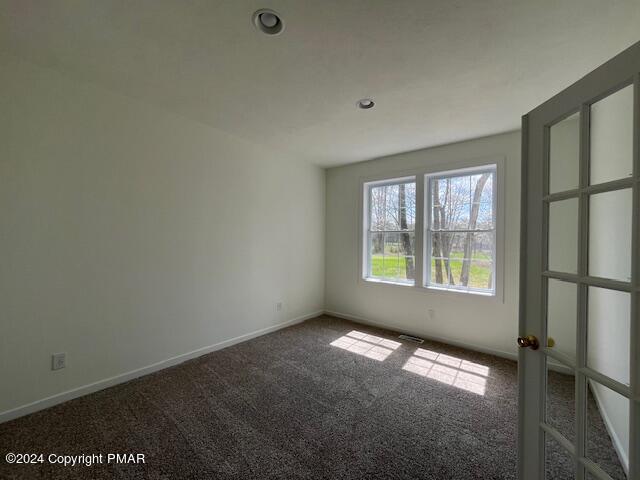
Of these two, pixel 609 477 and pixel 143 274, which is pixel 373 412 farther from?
pixel 143 274

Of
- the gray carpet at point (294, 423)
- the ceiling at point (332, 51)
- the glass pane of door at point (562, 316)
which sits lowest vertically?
the gray carpet at point (294, 423)

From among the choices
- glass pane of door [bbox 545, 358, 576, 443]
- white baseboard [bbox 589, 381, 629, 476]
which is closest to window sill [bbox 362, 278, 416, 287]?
white baseboard [bbox 589, 381, 629, 476]

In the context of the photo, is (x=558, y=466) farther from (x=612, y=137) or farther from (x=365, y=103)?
(x=365, y=103)

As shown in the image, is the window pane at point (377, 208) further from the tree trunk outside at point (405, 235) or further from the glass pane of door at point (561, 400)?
the glass pane of door at point (561, 400)

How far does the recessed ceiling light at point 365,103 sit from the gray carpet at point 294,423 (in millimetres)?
2365

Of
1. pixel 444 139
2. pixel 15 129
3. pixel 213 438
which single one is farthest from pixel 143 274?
pixel 444 139

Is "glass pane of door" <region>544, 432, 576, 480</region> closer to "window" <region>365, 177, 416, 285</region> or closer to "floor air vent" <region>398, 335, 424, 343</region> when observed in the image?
"floor air vent" <region>398, 335, 424, 343</region>

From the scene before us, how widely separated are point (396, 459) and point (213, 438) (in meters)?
1.16

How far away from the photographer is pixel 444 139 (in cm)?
321

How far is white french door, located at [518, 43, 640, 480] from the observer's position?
94 cm

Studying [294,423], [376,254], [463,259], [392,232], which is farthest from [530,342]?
[376,254]

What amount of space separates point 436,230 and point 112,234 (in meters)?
3.52

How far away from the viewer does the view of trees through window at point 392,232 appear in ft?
12.5

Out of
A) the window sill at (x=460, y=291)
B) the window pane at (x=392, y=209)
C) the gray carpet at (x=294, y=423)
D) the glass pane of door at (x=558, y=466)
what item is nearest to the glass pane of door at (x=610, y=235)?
the gray carpet at (x=294, y=423)
